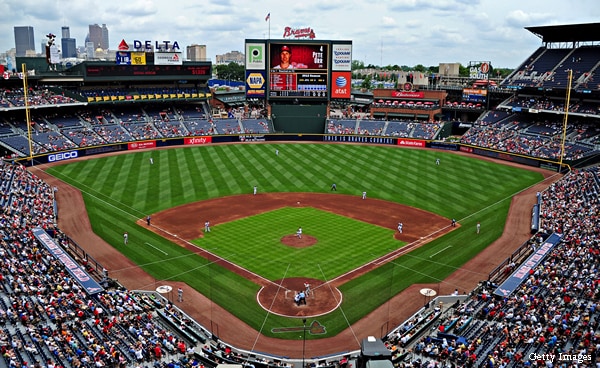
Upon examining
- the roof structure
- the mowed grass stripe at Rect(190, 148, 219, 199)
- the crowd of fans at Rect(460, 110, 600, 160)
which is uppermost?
the roof structure

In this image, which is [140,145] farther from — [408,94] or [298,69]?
[408,94]

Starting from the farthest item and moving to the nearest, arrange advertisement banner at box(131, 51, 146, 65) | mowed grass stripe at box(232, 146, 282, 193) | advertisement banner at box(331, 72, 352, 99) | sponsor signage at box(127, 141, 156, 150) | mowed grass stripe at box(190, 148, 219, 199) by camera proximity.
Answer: advertisement banner at box(331, 72, 352, 99)
advertisement banner at box(131, 51, 146, 65)
sponsor signage at box(127, 141, 156, 150)
mowed grass stripe at box(232, 146, 282, 193)
mowed grass stripe at box(190, 148, 219, 199)

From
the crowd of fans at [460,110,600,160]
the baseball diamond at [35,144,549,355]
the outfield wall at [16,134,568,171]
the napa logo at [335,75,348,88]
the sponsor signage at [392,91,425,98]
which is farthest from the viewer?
the sponsor signage at [392,91,425,98]

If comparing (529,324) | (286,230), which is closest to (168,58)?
(286,230)

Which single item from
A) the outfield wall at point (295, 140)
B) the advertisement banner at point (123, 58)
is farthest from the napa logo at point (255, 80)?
the advertisement banner at point (123, 58)

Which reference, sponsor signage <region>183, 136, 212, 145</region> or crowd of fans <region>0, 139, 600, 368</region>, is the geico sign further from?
crowd of fans <region>0, 139, 600, 368</region>

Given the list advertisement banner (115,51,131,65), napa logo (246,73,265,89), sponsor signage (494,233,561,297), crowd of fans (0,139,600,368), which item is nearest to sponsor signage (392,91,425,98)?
napa logo (246,73,265,89)

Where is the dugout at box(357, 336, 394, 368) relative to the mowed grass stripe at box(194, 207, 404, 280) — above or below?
above
